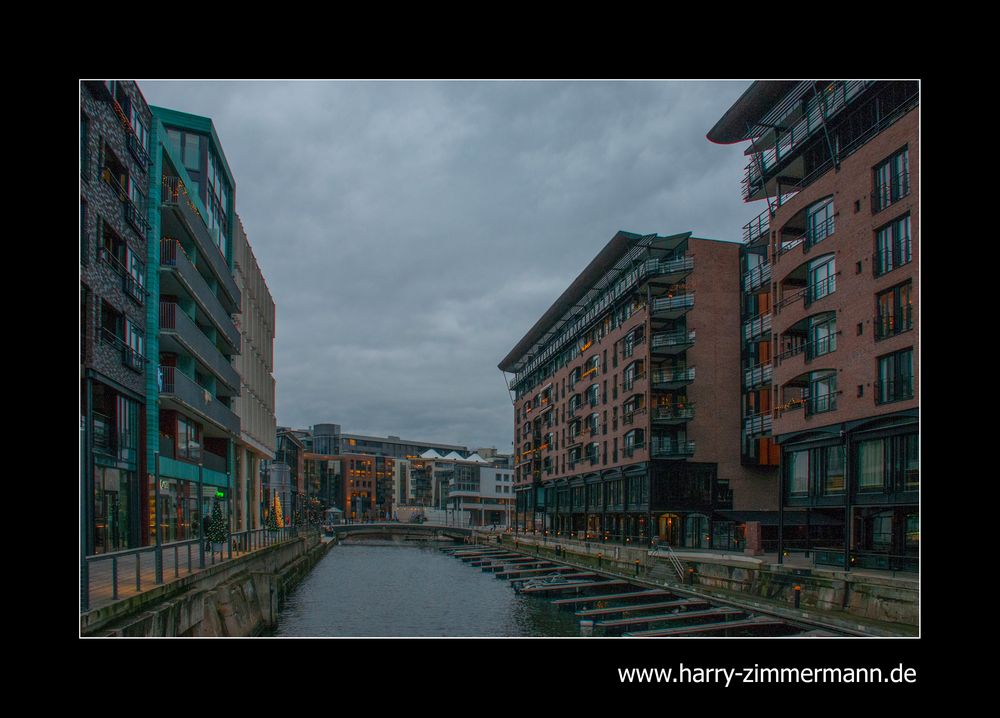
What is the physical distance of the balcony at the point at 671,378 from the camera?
212 ft

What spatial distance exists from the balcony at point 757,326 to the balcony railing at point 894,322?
2403cm

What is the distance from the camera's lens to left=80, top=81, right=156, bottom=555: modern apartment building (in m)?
29.0

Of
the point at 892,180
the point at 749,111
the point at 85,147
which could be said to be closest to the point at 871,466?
the point at 892,180

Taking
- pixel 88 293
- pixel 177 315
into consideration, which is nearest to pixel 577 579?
pixel 177 315

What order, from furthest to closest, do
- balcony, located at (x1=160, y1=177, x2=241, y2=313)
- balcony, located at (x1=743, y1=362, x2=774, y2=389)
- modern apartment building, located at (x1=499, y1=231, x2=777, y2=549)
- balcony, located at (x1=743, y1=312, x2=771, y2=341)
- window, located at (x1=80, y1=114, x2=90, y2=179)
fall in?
modern apartment building, located at (x1=499, y1=231, x2=777, y2=549)
balcony, located at (x1=743, y1=312, x2=771, y2=341)
balcony, located at (x1=743, y1=362, x2=774, y2=389)
balcony, located at (x1=160, y1=177, x2=241, y2=313)
window, located at (x1=80, y1=114, x2=90, y2=179)

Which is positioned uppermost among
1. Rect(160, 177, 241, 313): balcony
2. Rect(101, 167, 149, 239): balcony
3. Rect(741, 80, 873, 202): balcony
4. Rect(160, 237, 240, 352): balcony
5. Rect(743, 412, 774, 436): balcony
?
Rect(741, 80, 873, 202): balcony

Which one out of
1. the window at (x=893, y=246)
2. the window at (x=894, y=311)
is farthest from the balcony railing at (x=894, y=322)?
the window at (x=893, y=246)

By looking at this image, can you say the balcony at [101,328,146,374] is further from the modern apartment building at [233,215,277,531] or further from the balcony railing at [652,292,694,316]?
the balcony railing at [652,292,694,316]

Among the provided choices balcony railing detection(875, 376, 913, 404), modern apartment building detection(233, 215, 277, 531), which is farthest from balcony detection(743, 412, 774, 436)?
modern apartment building detection(233, 215, 277, 531)

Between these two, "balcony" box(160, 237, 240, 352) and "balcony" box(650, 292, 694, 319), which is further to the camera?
"balcony" box(650, 292, 694, 319)

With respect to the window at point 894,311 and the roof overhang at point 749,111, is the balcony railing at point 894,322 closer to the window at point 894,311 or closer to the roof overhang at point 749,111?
the window at point 894,311

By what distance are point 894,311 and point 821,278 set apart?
21.4 ft

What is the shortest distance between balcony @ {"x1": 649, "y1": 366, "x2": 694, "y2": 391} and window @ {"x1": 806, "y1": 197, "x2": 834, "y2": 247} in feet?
79.3
